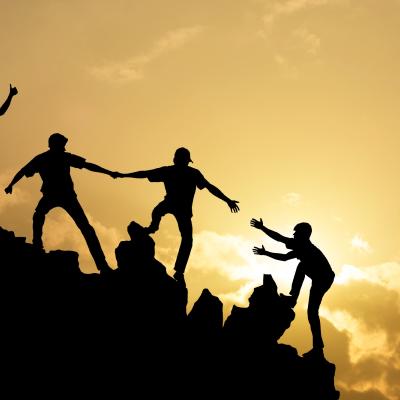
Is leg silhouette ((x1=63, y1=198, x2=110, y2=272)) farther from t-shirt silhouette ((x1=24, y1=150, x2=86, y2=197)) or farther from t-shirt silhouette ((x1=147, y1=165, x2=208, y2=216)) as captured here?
t-shirt silhouette ((x1=147, y1=165, x2=208, y2=216))

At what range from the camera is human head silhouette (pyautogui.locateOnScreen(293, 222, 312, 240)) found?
64.3 ft

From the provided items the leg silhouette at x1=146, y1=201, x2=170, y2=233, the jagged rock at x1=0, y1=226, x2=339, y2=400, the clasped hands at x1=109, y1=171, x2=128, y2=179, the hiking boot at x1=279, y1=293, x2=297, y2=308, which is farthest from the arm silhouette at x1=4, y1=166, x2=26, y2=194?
the hiking boot at x1=279, y1=293, x2=297, y2=308

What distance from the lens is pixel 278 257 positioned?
1992 centimetres

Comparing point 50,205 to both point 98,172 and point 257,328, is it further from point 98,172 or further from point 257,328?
point 257,328

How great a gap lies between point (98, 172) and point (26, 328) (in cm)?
550

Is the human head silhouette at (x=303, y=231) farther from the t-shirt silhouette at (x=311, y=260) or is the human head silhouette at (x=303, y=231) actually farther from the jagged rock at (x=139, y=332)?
the jagged rock at (x=139, y=332)

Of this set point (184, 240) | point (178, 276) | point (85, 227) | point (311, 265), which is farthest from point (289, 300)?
point (85, 227)

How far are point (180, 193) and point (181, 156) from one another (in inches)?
48.4

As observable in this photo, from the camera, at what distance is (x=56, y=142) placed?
61.7ft

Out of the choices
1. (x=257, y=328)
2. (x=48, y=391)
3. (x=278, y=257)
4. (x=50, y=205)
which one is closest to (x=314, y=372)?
(x=257, y=328)

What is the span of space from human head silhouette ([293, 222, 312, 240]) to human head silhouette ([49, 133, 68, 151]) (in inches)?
315

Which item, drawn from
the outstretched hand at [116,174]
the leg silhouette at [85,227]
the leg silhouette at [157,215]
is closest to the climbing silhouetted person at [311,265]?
the leg silhouette at [157,215]

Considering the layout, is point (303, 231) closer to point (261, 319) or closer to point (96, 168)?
point (261, 319)

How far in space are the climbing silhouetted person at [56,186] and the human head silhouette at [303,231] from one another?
254 inches
